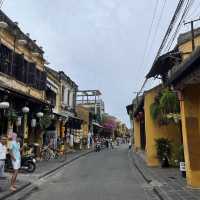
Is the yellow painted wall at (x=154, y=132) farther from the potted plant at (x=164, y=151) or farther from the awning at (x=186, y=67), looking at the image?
the awning at (x=186, y=67)

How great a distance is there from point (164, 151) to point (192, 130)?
6.60 meters

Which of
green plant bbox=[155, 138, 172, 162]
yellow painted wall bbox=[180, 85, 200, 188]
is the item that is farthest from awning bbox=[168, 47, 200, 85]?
green plant bbox=[155, 138, 172, 162]

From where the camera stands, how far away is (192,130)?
40.2 ft

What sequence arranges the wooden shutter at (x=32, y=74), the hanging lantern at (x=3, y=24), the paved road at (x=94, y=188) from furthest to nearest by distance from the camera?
the wooden shutter at (x=32, y=74), the hanging lantern at (x=3, y=24), the paved road at (x=94, y=188)

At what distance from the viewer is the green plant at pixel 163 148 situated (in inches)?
734

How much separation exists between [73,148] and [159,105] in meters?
21.4

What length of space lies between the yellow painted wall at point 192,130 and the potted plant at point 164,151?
625 cm

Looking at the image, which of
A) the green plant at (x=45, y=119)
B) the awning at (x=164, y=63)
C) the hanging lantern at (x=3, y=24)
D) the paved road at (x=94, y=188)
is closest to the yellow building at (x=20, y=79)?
the hanging lantern at (x=3, y=24)

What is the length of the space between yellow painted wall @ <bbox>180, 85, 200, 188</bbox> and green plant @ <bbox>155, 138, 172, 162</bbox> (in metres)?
6.24

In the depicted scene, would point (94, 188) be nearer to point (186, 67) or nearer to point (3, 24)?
point (186, 67)

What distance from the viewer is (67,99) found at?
3675 centimetres

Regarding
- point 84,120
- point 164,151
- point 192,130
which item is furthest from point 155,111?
point 84,120

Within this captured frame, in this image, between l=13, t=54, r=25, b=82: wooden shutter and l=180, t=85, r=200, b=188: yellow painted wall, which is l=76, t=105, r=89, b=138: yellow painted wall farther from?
l=180, t=85, r=200, b=188: yellow painted wall

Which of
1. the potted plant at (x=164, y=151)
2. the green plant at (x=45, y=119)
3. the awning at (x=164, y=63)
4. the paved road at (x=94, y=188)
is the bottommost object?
the paved road at (x=94, y=188)
